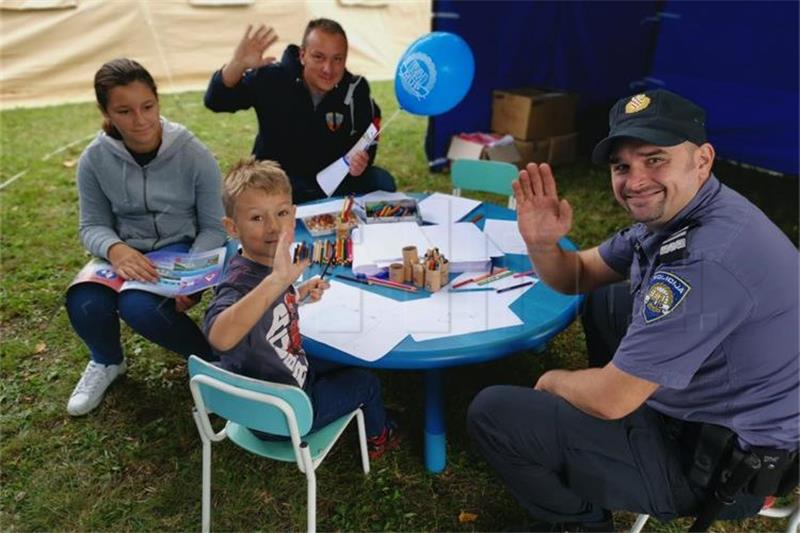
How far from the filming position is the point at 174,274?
2.31 meters

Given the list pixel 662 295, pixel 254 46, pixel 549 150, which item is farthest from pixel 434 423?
pixel 549 150

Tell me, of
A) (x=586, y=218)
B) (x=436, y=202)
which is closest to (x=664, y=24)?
(x=586, y=218)

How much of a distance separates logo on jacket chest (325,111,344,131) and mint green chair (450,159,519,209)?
0.71m

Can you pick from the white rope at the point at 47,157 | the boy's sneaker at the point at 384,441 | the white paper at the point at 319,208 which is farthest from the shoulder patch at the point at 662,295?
the white rope at the point at 47,157

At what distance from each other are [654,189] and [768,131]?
4696 millimetres

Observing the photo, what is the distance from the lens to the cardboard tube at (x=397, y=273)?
1966 millimetres

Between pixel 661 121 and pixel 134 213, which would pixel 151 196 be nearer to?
pixel 134 213

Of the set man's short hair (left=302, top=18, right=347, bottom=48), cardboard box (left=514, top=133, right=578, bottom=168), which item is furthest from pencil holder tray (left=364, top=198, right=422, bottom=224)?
cardboard box (left=514, top=133, right=578, bottom=168)

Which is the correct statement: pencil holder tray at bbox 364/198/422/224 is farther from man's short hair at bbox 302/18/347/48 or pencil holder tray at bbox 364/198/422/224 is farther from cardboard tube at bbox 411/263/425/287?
man's short hair at bbox 302/18/347/48

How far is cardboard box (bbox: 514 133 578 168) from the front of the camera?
17.4ft

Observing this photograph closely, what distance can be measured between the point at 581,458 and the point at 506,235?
1018mm

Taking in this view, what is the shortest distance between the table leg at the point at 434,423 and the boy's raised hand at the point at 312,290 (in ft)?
1.58

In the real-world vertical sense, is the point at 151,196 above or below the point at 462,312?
above

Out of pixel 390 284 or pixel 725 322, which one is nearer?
pixel 725 322
